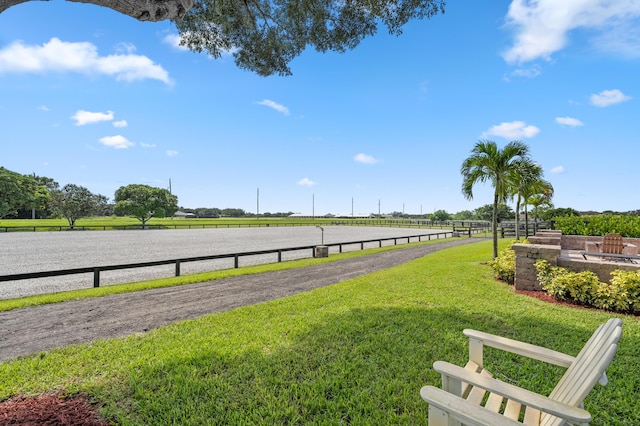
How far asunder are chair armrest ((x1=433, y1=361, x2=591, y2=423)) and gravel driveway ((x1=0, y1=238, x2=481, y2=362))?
516 centimetres

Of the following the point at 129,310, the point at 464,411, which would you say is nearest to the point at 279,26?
the point at 129,310

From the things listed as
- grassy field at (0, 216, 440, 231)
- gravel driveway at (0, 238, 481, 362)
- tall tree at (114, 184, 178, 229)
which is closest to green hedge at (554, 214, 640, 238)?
gravel driveway at (0, 238, 481, 362)

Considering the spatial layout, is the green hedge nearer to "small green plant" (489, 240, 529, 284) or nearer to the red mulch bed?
"small green plant" (489, 240, 529, 284)

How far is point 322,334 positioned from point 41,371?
3582mm

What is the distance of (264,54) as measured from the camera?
823cm

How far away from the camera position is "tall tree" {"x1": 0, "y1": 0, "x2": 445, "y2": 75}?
7.27 m

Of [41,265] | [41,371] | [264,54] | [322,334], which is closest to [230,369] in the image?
[322,334]

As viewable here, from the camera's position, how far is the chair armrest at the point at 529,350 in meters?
2.29

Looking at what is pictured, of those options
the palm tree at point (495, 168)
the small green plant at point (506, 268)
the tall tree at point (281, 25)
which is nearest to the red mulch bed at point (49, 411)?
the tall tree at point (281, 25)

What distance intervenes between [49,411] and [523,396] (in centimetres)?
397

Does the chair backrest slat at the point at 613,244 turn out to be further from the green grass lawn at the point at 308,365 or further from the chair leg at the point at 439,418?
the chair leg at the point at 439,418

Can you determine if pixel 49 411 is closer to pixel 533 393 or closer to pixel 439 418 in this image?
pixel 439 418

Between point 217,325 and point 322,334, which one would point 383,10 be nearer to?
point 322,334

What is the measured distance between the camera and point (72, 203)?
55.2 meters
